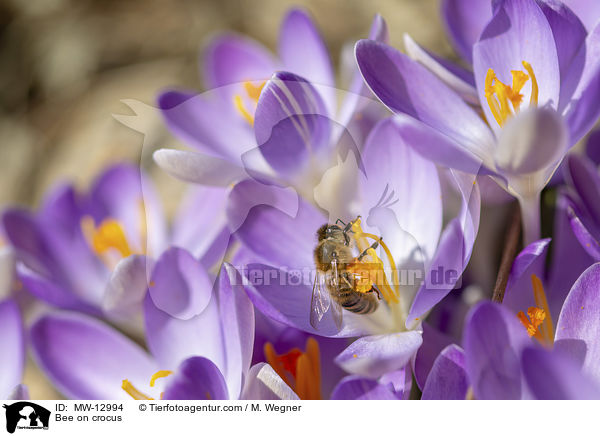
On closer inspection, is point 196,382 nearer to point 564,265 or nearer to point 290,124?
point 290,124

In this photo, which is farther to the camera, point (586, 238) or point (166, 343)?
point (166, 343)

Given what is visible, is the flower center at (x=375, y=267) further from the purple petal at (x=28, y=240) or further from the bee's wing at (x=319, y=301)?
the purple petal at (x=28, y=240)

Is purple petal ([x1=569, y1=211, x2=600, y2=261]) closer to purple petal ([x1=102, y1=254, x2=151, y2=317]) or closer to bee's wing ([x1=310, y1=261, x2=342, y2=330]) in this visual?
bee's wing ([x1=310, y1=261, x2=342, y2=330])

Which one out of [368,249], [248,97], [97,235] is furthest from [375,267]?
[97,235]

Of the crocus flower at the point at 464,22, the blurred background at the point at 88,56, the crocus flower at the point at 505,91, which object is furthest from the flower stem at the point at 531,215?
the blurred background at the point at 88,56

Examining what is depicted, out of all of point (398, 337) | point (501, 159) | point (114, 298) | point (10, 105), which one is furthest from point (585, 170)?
point (10, 105)

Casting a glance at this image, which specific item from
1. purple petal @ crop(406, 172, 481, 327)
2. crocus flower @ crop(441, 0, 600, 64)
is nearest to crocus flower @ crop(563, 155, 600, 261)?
purple petal @ crop(406, 172, 481, 327)

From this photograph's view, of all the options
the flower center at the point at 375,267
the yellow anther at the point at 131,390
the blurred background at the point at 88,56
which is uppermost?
the blurred background at the point at 88,56
